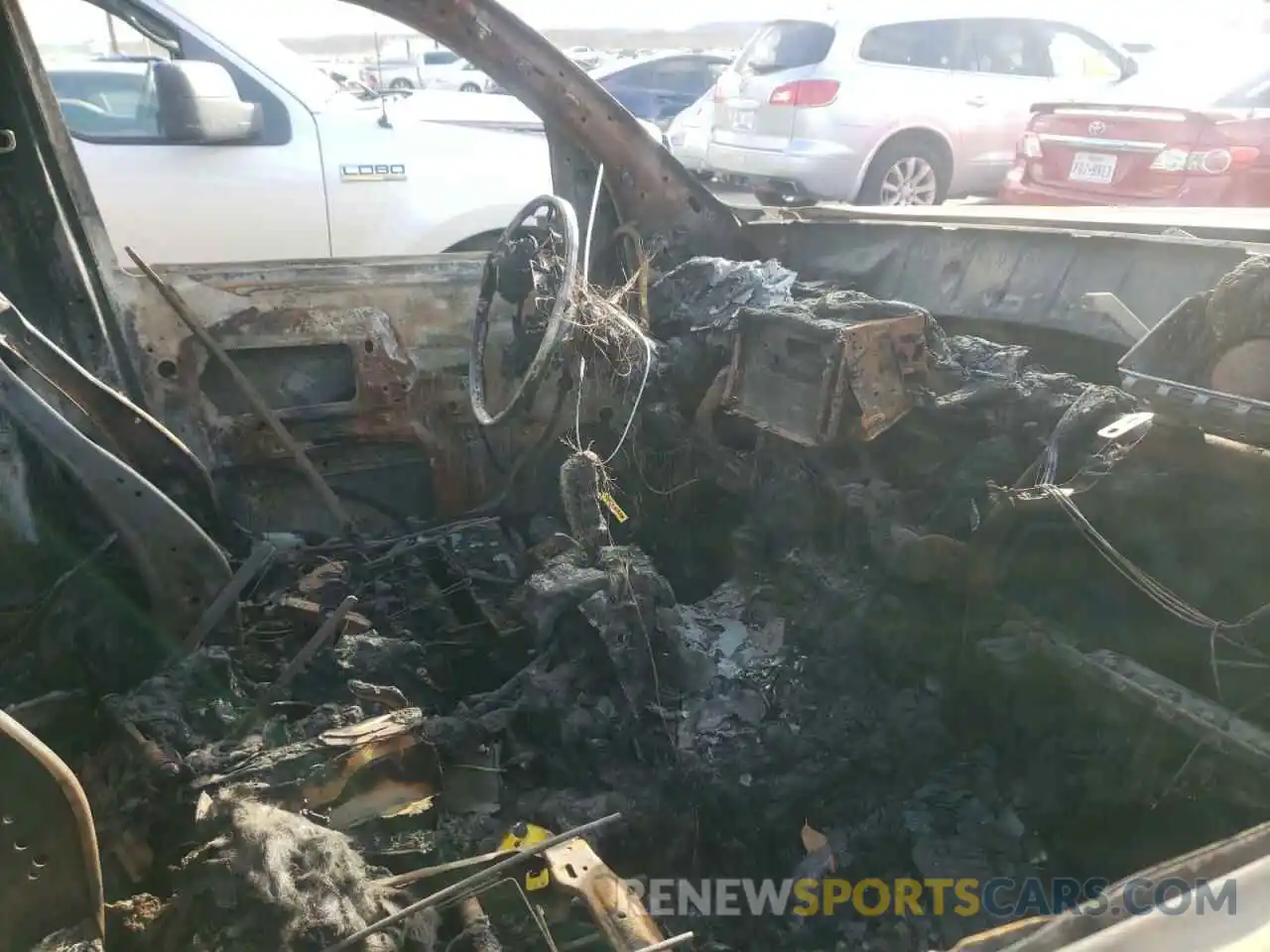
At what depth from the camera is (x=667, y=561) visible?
10.3 ft

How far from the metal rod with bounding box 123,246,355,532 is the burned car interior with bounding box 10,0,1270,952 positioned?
0.02m

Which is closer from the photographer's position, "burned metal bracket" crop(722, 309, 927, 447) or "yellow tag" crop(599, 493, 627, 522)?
"burned metal bracket" crop(722, 309, 927, 447)

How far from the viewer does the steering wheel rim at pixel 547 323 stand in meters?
2.71

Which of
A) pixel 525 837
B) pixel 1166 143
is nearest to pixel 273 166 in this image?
pixel 525 837

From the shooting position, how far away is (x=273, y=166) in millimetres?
4523

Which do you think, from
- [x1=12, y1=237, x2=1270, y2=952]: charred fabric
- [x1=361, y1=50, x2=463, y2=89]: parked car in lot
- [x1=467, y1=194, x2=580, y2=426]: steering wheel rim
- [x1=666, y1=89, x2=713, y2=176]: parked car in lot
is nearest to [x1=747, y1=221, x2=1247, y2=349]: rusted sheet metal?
[x1=12, y1=237, x2=1270, y2=952]: charred fabric

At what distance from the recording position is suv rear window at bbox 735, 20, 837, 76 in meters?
7.78

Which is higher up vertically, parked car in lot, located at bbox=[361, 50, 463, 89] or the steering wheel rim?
parked car in lot, located at bbox=[361, 50, 463, 89]

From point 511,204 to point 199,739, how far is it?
3.42 meters

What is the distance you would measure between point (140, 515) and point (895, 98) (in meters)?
7.05

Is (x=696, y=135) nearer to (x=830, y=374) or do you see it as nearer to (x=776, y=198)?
(x=776, y=198)

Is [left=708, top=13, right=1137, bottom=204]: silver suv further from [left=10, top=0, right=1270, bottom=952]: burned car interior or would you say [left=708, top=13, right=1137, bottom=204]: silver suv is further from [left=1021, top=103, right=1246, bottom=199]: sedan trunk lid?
[left=10, top=0, right=1270, bottom=952]: burned car interior

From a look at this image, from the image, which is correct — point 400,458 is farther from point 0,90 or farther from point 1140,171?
point 1140,171

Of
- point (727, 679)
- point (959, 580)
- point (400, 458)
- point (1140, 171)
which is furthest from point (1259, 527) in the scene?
point (1140, 171)
